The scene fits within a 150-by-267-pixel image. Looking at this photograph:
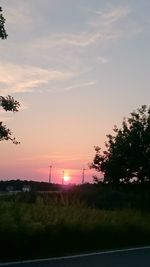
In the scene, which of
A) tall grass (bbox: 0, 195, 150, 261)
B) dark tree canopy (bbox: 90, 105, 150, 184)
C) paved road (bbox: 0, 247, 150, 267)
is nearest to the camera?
paved road (bbox: 0, 247, 150, 267)

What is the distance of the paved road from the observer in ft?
43.0

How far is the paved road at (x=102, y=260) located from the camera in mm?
13117

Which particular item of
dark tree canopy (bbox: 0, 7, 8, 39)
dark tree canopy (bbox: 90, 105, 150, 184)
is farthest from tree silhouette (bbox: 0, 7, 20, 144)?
dark tree canopy (bbox: 90, 105, 150, 184)

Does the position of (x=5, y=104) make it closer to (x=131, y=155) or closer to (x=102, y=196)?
(x=131, y=155)

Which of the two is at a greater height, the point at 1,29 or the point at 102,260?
the point at 1,29

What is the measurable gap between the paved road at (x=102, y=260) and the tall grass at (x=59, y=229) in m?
0.95

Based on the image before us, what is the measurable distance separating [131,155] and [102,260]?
19.7 metres

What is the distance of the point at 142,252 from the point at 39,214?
2.92 m

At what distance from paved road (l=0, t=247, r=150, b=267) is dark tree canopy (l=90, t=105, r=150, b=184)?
17.2m

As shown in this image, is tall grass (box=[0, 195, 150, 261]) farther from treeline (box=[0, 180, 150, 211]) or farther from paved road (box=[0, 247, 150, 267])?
paved road (box=[0, 247, 150, 267])

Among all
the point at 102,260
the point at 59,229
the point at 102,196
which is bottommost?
the point at 102,260

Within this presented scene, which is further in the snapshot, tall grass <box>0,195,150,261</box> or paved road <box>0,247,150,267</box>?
tall grass <box>0,195,150,261</box>

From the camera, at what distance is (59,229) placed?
1645 cm

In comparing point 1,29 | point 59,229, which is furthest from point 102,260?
point 1,29
